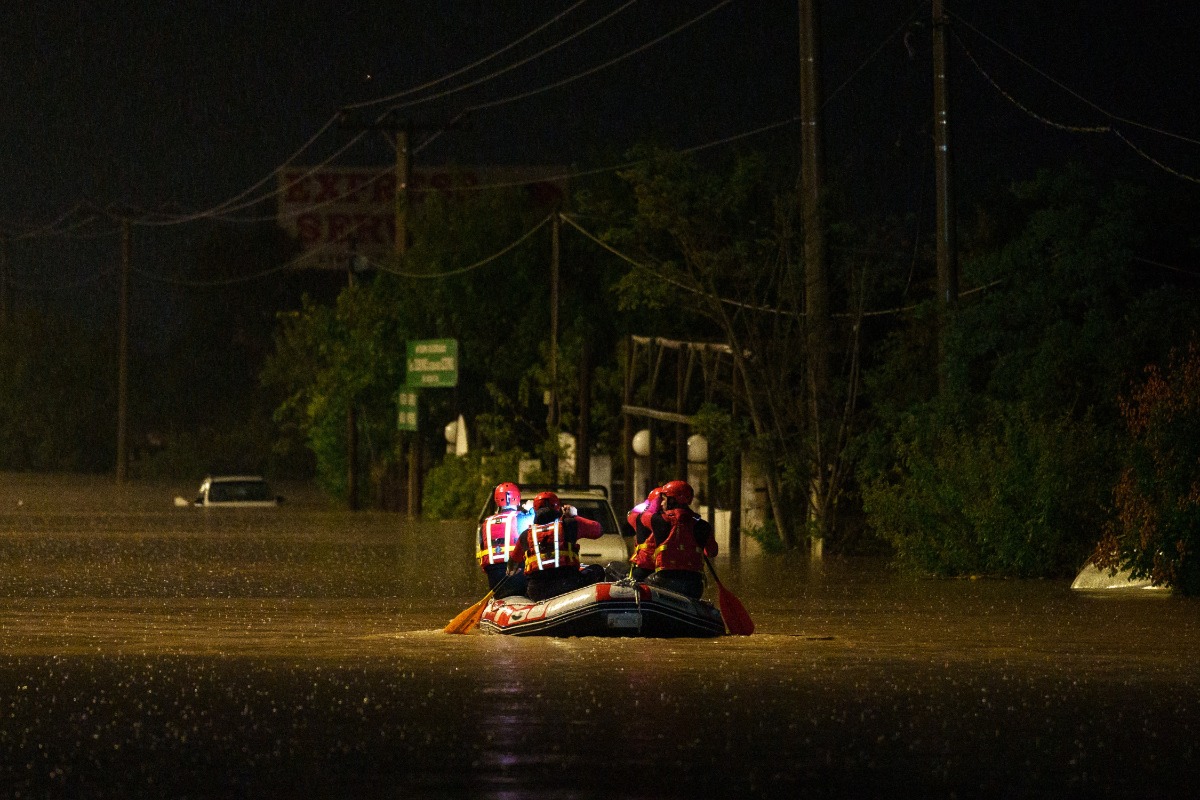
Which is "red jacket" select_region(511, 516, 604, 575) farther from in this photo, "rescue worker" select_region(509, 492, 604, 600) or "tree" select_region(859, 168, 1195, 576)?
"tree" select_region(859, 168, 1195, 576)

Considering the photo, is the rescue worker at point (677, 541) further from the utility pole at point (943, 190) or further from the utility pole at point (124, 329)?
the utility pole at point (124, 329)

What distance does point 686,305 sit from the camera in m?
38.8

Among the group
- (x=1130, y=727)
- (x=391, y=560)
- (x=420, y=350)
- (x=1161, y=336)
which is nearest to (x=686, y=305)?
(x=391, y=560)

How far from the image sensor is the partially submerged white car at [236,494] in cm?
6231

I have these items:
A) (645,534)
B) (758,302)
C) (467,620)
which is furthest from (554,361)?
(467,620)

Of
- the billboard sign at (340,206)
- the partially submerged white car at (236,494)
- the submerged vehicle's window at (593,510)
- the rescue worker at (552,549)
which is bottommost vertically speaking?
the rescue worker at (552,549)

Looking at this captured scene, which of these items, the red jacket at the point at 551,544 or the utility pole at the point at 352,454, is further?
the utility pole at the point at 352,454

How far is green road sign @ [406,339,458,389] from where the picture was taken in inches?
2101

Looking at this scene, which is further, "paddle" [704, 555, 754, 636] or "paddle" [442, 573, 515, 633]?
"paddle" [442, 573, 515, 633]

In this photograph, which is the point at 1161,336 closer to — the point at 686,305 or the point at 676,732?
the point at 686,305

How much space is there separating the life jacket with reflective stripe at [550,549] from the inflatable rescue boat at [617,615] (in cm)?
44

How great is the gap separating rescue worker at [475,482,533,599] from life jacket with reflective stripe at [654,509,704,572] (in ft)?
4.26

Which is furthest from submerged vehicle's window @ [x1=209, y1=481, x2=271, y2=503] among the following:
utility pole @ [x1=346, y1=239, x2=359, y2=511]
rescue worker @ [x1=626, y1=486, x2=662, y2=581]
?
rescue worker @ [x1=626, y1=486, x2=662, y2=581]

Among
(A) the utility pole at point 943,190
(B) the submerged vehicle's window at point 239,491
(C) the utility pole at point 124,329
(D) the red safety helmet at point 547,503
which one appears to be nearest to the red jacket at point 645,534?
(D) the red safety helmet at point 547,503
